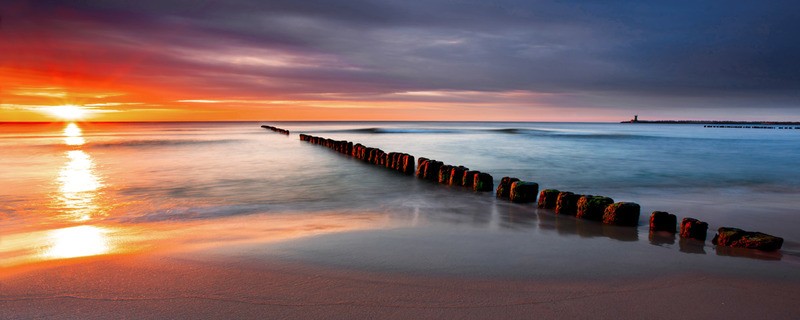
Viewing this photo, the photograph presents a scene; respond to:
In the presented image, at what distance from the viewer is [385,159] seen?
537 inches

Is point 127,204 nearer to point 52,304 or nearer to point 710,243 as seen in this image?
point 52,304

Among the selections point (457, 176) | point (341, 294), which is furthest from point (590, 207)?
point (341, 294)

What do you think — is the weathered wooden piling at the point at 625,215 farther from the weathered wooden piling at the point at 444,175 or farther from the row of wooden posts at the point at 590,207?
the weathered wooden piling at the point at 444,175

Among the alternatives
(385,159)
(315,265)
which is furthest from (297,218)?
(385,159)

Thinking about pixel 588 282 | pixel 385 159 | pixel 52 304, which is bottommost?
pixel 52 304

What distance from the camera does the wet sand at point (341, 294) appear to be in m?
3.10

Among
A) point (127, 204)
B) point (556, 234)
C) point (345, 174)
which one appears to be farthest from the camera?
point (345, 174)

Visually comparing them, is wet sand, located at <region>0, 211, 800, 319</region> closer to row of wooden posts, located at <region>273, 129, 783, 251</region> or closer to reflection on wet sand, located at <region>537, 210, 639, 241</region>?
reflection on wet sand, located at <region>537, 210, 639, 241</region>

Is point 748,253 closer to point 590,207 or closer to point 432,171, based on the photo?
point 590,207

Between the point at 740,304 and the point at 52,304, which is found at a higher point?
the point at 740,304

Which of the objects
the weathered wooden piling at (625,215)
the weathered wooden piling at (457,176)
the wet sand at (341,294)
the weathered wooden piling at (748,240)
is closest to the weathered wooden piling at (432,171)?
the weathered wooden piling at (457,176)

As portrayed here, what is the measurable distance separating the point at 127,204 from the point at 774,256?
874 centimetres

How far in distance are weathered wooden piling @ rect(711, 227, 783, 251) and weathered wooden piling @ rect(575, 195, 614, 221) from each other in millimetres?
1336

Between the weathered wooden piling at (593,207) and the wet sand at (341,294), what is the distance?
2.09 metres
